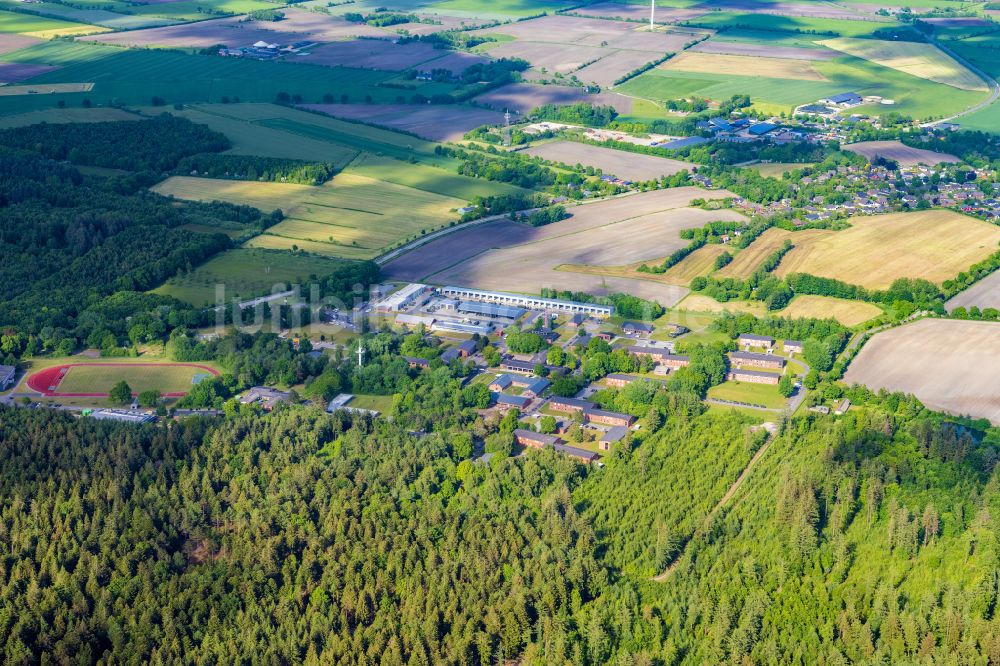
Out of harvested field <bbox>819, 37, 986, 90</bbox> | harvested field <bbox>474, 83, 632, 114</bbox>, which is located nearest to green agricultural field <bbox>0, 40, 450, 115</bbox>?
harvested field <bbox>474, 83, 632, 114</bbox>

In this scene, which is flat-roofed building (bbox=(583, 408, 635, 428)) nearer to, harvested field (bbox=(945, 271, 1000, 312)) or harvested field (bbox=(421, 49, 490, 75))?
harvested field (bbox=(945, 271, 1000, 312))

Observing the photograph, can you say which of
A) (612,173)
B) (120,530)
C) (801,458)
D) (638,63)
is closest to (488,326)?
(801,458)

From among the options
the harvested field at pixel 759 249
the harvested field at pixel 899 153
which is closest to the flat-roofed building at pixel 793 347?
the harvested field at pixel 759 249

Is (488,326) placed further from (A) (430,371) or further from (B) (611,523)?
(B) (611,523)

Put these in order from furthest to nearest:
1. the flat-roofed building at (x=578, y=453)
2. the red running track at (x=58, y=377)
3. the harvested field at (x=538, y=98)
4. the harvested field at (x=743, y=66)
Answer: the harvested field at (x=743, y=66), the harvested field at (x=538, y=98), the red running track at (x=58, y=377), the flat-roofed building at (x=578, y=453)

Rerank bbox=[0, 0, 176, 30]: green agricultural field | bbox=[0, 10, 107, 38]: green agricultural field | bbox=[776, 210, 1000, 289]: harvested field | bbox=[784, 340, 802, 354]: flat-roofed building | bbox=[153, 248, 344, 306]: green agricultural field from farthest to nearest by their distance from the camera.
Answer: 1. bbox=[0, 0, 176, 30]: green agricultural field
2. bbox=[0, 10, 107, 38]: green agricultural field
3. bbox=[776, 210, 1000, 289]: harvested field
4. bbox=[153, 248, 344, 306]: green agricultural field
5. bbox=[784, 340, 802, 354]: flat-roofed building

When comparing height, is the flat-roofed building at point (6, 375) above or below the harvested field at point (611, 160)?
below

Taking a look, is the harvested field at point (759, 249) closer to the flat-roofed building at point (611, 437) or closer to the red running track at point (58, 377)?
the flat-roofed building at point (611, 437)

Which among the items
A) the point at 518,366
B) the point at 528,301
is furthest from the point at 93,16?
the point at 518,366
